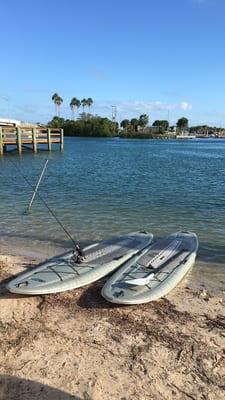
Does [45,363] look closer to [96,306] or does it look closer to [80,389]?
[80,389]

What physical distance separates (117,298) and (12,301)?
1.87 metres

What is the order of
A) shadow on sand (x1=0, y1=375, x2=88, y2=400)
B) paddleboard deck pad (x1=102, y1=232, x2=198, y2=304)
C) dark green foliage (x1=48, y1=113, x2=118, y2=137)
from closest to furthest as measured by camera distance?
1. shadow on sand (x1=0, y1=375, x2=88, y2=400)
2. paddleboard deck pad (x1=102, y1=232, x2=198, y2=304)
3. dark green foliage (x1=48, y1=113, x2=118, y2=137)

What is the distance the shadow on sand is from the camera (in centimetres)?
441

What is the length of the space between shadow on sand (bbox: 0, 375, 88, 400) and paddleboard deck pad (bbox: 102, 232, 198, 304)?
91.5 inches

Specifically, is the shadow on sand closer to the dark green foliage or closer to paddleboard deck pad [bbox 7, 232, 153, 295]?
paddleboard deck pad [bbox 7, 232, 153, 295]

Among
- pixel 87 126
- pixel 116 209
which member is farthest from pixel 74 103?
pixel 116 209

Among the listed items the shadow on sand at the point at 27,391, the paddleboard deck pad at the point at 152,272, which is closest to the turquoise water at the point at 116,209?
the paddleboard deck pad at the point at 152,272

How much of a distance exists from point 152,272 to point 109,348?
2838mm

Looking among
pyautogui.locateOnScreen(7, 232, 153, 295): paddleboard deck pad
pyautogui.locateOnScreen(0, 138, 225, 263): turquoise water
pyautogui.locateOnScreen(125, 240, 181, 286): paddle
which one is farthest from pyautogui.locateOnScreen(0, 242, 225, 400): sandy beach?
pyautogui.locateOnScreen(0, 138, 225, 263): turquoise water

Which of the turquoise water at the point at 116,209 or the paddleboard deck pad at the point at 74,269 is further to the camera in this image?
the turquoise water at the point at 116,209

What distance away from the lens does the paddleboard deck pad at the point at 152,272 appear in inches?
275

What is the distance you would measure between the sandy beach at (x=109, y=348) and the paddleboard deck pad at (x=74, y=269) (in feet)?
0.62

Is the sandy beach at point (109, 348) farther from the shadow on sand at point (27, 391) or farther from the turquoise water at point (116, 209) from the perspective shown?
the turquoise water at point (116, 209)

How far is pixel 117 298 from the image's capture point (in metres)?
6.76
